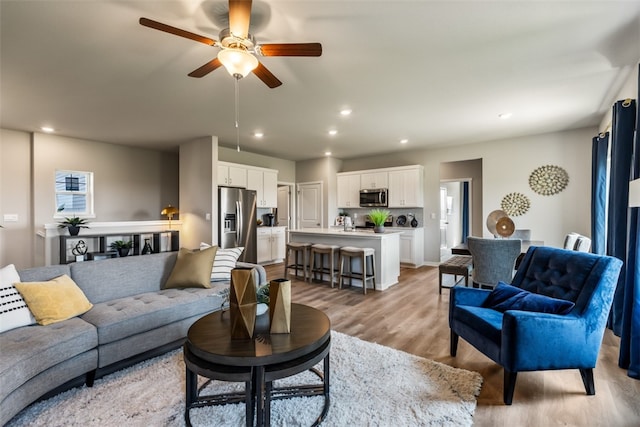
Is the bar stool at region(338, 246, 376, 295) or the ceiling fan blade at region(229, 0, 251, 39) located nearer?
the ceiling fan blade at region(229, 0, 251, 39)

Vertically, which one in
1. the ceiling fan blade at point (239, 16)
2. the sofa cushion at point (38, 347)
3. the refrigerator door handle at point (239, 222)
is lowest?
the sofa cushion at point (38, 347)

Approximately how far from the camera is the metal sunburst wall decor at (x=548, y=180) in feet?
17.2

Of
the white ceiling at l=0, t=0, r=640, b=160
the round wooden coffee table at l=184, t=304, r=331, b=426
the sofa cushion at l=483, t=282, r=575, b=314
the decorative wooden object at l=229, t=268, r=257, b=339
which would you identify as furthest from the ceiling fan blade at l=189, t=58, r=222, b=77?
the sofa cushion at l=483, t=282, r=575, b=314

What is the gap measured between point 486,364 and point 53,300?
3.30m

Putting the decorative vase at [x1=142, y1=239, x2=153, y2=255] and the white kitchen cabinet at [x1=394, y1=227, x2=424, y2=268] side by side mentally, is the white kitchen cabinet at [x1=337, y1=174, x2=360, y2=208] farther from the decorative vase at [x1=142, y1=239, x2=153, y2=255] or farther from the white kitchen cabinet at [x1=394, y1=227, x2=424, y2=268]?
the decorative vase at [x1=142, y1=239, x2=153, y2=255]

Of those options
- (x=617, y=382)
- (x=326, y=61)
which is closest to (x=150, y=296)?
(x=326, y=61)

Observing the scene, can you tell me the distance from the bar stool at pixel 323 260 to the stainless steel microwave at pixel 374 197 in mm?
2515

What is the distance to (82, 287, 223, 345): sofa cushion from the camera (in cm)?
214

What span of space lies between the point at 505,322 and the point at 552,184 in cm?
467

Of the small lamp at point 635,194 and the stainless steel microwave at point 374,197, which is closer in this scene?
the small lamp at point 635,194

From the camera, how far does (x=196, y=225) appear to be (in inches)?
231

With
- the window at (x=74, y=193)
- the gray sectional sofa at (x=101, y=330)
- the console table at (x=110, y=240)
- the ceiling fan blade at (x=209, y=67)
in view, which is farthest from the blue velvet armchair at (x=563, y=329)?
the window at (x=74, y=193)

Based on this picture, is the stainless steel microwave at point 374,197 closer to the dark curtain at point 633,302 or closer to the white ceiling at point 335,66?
the white ceiling at point 335,66

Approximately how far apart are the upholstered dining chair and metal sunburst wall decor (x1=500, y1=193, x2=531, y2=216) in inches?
100
